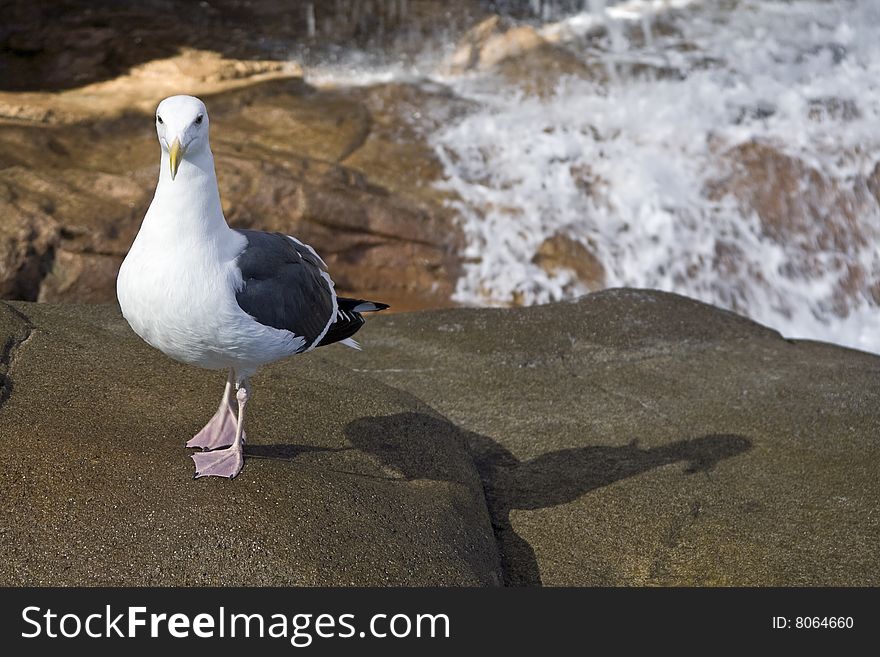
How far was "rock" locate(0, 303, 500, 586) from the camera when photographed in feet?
11.0

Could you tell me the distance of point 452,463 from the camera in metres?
4.32

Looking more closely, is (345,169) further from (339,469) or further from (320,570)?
(320,570)

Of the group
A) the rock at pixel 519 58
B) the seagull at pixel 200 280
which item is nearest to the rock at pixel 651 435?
the seagull at pixel 200 280

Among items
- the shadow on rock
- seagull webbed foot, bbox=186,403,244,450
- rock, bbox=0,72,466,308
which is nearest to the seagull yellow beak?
seagull webbed foot, bbox=186,403,244,450

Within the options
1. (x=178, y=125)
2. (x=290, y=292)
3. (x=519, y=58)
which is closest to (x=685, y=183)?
(x=519, y=58)

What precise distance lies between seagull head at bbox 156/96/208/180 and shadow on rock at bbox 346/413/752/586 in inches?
59.9

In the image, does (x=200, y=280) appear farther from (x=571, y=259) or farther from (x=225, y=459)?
(x=571, y=259)

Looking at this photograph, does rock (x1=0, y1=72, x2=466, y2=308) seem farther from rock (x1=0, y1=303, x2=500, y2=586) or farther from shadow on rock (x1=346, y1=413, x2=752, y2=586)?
shadow on rock (x1=346, y1=413, x2=752, y2=586)

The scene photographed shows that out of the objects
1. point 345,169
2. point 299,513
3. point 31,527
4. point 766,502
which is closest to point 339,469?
point 299,513

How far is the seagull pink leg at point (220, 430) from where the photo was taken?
3932 mm

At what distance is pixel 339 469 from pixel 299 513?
0.44 meters

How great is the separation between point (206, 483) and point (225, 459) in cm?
12

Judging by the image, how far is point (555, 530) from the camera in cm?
417
